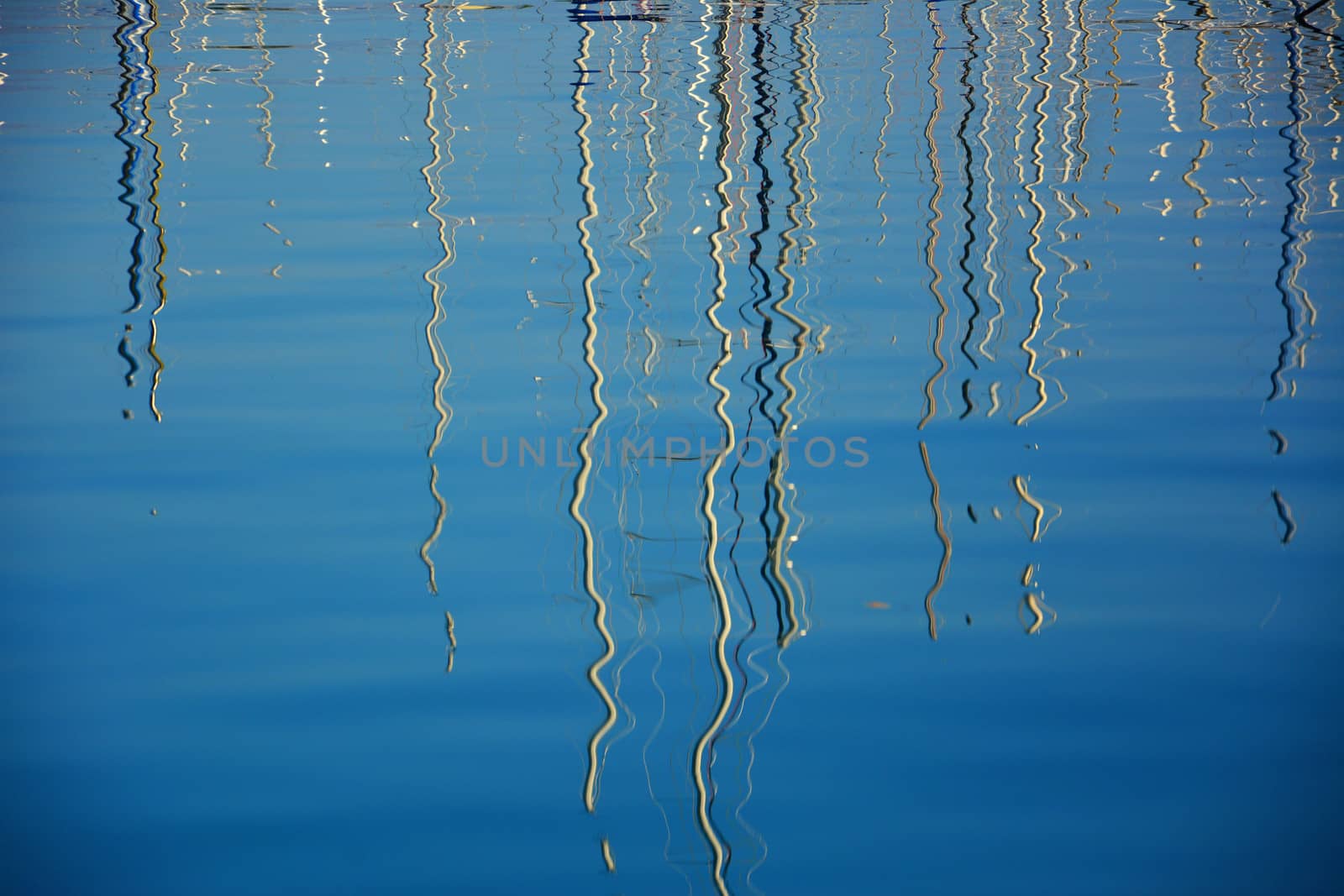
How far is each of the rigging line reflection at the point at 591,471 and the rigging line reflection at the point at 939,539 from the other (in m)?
0.69

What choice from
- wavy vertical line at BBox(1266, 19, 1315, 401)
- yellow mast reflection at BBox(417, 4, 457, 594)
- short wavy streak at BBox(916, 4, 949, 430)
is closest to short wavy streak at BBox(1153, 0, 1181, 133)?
wavy vertical line at BBox(1266, 19, 1315, 401)

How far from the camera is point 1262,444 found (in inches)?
156

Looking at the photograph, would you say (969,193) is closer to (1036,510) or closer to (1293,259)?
(1293,259)

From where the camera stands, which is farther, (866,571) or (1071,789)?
(866,571)

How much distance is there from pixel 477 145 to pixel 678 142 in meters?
1.00

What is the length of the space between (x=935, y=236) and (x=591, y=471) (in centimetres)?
249

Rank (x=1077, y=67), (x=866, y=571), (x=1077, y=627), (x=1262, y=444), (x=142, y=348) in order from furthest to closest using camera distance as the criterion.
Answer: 1. (x=1077, y=67)
2. (x=142, y=348)
3. (x=1262, y=444)
4. (x=866, y=571)
5. (x=1077, y=627)

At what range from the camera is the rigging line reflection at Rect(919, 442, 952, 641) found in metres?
3.10

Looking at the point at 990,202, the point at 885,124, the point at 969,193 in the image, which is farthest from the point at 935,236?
the point at 885,124

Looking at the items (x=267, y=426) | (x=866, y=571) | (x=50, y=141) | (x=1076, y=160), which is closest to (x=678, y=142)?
(x=1076, y=160)

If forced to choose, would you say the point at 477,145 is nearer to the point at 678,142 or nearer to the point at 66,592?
the point at 678,142

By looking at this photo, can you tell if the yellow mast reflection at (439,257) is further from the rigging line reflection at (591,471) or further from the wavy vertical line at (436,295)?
the rigging line reflection at (591,471)

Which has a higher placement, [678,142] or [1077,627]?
[678,142]

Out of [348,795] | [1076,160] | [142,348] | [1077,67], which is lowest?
[348,795]
